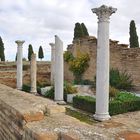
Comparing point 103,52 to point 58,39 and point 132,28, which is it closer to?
point 58,39

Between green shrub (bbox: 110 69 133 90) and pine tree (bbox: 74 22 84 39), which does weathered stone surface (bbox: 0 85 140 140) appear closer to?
green shrub (bbox: 110 69 133 90)

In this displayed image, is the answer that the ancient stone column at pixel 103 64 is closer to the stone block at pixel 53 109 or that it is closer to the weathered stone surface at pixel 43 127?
the weathered stone surface at pixel 43 127

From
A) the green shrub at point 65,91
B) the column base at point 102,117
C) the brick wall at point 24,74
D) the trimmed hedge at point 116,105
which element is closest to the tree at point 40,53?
the brick wall at point 24,74

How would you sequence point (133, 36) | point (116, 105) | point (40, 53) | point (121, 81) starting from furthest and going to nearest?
point (40, 53), point (133, 36), point (121, 81), point (116, 105)

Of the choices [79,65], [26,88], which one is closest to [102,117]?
[26,88]

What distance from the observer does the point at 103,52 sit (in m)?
9.26

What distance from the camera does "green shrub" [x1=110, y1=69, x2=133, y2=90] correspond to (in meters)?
16.7

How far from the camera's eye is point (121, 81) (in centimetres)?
1670

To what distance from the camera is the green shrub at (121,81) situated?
54.9ft

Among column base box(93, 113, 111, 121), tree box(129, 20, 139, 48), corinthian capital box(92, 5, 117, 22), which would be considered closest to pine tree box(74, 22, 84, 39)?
tree box(129, 20, 139, 48)

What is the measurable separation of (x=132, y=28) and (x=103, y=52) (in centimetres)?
1342

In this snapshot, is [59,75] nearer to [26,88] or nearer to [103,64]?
[103,64]

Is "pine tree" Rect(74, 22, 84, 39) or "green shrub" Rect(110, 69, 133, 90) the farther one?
"pine tree" Rect(74, 22, 84, 39)

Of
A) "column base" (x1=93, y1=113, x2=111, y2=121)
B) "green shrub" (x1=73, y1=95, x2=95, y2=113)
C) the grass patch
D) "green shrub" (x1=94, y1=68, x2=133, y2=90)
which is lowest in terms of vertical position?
the grass patch
